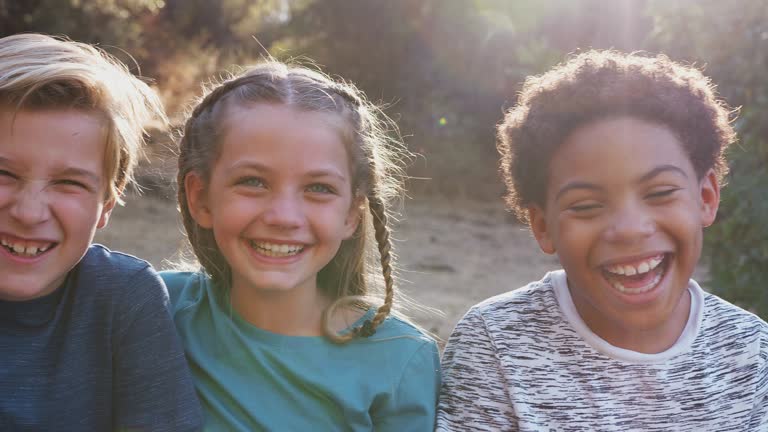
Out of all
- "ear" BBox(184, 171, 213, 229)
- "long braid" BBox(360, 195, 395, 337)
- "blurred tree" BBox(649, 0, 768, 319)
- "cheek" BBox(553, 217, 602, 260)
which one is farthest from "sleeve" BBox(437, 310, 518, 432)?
"blurred tree" BBox(649, 0, 768, 319)

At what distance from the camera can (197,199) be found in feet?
8.04

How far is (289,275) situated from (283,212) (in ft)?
0.63

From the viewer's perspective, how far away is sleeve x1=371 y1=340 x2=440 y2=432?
2258 millimetres

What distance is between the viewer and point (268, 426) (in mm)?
2207

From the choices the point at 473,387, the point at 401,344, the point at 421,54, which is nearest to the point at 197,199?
the point at 401,344

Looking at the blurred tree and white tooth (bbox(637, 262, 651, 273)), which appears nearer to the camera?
white tooth (bbox(637, 262, 651, 273))

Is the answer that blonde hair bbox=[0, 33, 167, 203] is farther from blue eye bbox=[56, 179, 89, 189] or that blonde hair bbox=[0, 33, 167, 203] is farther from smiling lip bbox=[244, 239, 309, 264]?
smiling lip bbox=[244, 239, 309, 264]

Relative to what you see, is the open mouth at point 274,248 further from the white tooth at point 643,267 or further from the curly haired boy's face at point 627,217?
the white tooth at point 643,267

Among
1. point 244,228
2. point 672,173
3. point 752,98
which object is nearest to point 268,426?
point 244,228

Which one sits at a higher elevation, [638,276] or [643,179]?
[643,179]

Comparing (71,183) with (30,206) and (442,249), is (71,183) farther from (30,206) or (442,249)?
(442,249)

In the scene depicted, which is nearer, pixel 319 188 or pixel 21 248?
pixel 21 248

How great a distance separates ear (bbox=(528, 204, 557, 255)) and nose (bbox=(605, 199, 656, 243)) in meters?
0.21

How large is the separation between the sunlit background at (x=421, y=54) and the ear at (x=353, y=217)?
2780 mm
